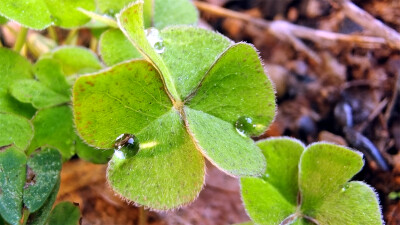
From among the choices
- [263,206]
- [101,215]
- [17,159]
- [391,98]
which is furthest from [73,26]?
[391,98]

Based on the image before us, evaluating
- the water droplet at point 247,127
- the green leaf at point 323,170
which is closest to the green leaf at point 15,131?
the water droplet at point 247,127

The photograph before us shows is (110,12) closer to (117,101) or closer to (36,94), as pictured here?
(36,94)

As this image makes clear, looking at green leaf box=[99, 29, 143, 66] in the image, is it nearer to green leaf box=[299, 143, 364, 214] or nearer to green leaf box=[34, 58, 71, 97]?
green leaf box=[34, 58, 71, 97]

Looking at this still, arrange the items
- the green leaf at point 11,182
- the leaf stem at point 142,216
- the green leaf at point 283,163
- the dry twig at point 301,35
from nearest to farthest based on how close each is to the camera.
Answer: the green leaf at point 11,182
the green leaf at point 283,163
the leaf stem at point 142,216
the dry twig at point 301,35

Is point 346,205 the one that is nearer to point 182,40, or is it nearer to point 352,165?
point 352,165

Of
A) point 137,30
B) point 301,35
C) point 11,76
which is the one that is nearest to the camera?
point 137,30

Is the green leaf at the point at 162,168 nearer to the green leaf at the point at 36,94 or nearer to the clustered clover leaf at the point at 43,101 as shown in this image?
the clustered clover leaf at the point at 43,101

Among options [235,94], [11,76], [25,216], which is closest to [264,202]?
[235,94]
